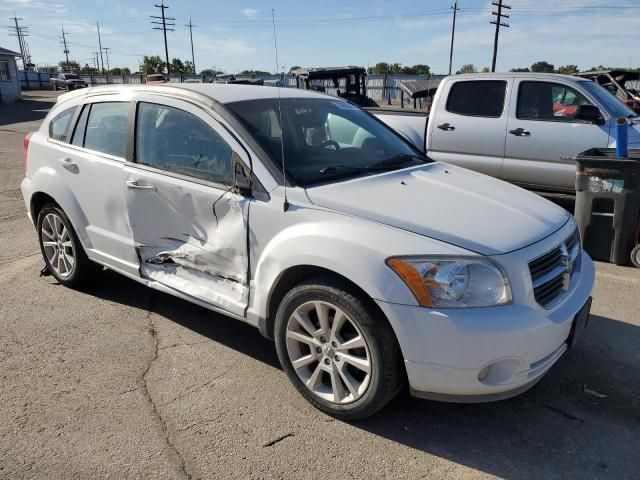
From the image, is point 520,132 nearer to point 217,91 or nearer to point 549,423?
point 217,91

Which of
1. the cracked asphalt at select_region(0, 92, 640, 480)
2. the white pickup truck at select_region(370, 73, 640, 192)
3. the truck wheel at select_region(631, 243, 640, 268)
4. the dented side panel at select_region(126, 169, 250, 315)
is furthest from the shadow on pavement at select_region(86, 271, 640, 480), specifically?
the white pickup truck at select_region(370, 73, 640, 192)

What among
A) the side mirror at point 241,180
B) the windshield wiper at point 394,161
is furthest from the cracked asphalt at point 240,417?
the windshield wiper at point 394,161

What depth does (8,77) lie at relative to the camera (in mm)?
37500

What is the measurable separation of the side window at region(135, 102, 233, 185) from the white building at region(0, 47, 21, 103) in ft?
127

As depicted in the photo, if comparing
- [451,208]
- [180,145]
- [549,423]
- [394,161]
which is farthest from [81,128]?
[549,423]

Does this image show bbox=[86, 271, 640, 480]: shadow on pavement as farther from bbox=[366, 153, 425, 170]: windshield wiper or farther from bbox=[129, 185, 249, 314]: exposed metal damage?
bbox=[366, 153, 425, 170]: windshield wiper

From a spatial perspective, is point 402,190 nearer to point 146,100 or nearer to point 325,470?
point 325,470

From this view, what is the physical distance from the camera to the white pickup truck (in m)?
6.58

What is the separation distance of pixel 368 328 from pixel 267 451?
808mm

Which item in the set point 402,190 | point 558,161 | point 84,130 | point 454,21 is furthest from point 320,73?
point 454,21

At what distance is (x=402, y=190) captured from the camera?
3184 mm

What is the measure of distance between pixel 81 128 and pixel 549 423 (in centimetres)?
398

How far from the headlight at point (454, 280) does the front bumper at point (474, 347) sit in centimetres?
4

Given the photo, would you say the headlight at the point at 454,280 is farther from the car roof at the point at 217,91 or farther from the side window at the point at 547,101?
the side window at the point at 547,101
